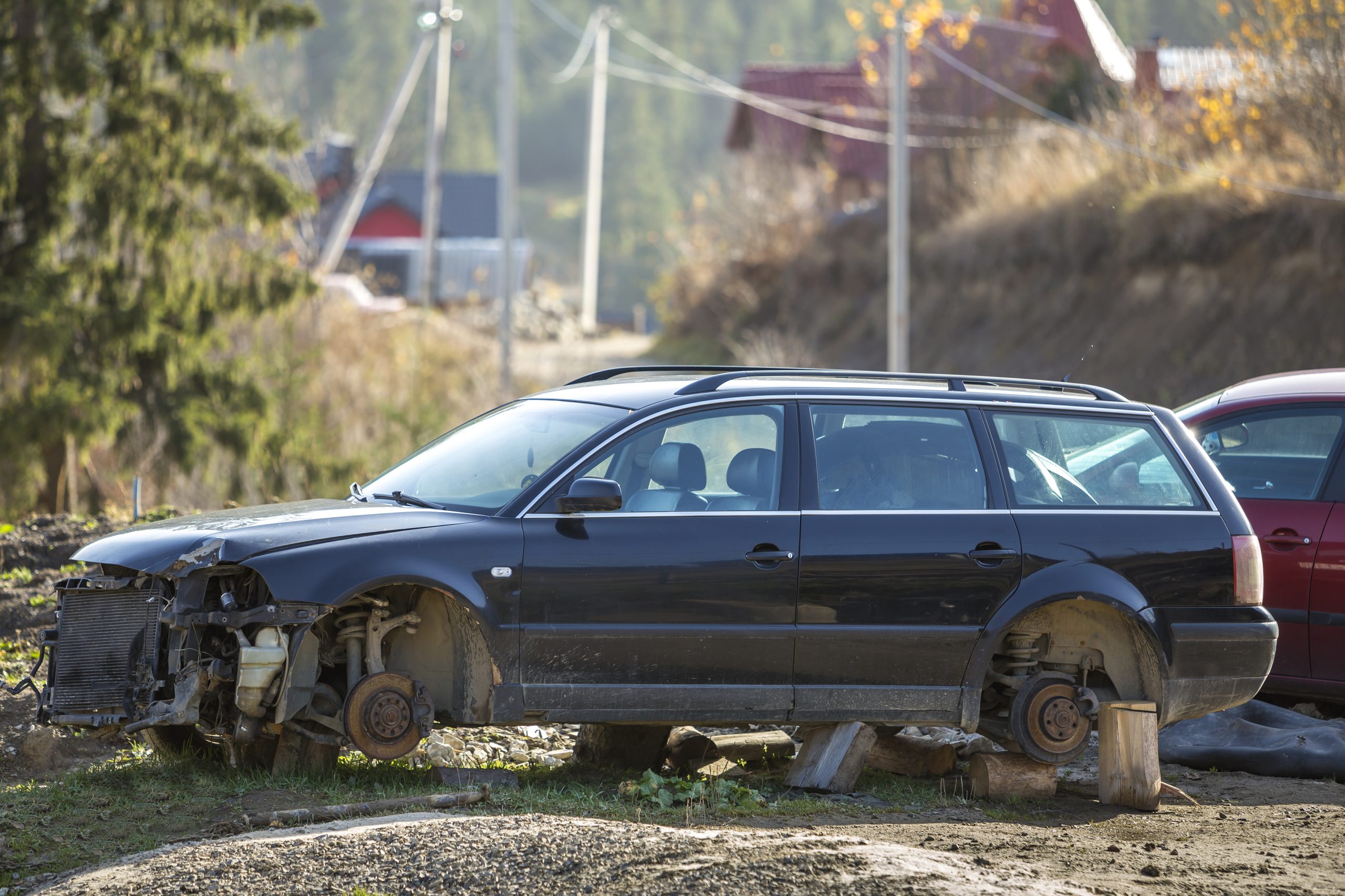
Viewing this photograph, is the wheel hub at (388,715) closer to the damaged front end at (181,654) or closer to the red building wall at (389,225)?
the damaged front end at (181,654)

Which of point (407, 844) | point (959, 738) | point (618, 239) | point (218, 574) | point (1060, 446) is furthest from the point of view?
point (618, 239)

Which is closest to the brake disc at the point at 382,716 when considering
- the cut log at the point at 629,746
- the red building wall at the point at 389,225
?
the cut log at the point at 629,746

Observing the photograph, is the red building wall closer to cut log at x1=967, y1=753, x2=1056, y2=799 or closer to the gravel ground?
cut log at x1=967, y1=753, x2=1056, y2=799

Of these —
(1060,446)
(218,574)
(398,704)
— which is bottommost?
(398,704)

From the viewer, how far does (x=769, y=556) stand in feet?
19.5

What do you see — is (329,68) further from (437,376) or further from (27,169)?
(27,169)

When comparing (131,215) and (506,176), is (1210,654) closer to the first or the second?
(131,215)

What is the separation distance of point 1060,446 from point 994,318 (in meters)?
21.2

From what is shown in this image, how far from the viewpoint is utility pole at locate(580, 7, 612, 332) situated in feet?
145

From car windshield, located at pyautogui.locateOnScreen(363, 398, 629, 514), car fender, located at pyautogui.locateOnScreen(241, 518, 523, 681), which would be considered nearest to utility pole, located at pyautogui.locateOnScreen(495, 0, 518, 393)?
car windshield, located at pyautogui.locateOnScreen(363, 398, 629, 514)

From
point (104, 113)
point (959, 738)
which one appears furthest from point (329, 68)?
point (959, 738)

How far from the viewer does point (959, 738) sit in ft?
23.8

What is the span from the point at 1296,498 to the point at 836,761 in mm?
3319

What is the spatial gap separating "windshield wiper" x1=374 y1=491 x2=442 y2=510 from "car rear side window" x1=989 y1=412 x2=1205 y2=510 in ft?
A: 8.60
